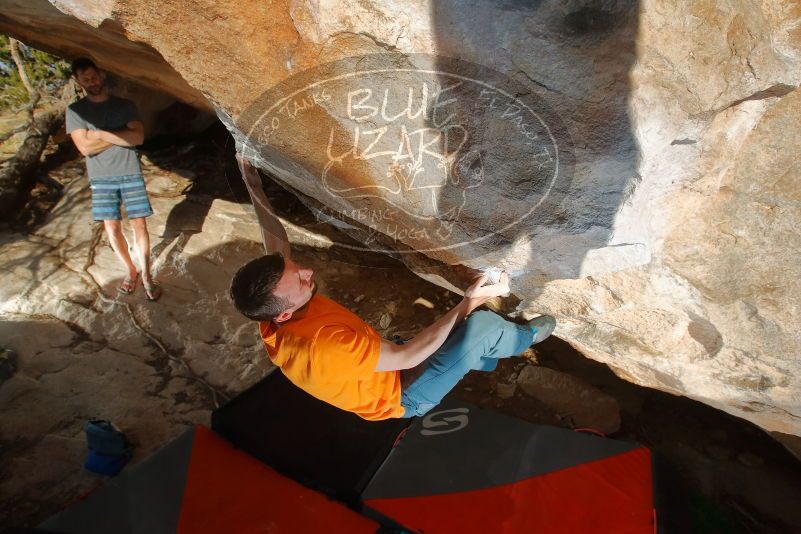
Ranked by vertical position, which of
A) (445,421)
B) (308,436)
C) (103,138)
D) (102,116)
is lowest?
(308,436)

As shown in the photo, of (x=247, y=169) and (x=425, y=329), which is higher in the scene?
(x=247, y=169)

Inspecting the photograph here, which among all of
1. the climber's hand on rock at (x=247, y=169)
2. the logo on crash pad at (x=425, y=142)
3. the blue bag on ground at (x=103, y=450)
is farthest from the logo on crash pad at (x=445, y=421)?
the blue bag on ground at (x=103, y=450)

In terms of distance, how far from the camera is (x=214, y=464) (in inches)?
90.4

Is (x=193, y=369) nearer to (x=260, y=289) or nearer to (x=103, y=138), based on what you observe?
(x=103, y=138)

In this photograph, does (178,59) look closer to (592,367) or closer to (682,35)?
(682,35)

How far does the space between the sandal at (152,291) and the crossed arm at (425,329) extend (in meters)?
1.51

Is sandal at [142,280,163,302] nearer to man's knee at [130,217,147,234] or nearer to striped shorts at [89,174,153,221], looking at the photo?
man's knee at [130,217,147,234]

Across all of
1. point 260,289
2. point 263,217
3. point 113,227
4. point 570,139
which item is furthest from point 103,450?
point 570,139

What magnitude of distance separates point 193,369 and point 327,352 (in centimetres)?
195

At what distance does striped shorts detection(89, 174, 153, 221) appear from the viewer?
2.96 metres

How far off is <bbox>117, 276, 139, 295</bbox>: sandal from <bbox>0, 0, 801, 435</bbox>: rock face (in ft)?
6.44

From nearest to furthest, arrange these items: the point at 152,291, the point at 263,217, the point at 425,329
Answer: the point at 425,329 → the point at 263,217 → the point at 152,291

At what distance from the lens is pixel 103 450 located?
2598 millimetres

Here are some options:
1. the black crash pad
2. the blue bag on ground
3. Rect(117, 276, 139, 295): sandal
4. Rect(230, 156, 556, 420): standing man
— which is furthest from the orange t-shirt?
Rect(117, 276, 139, 295): sandal
